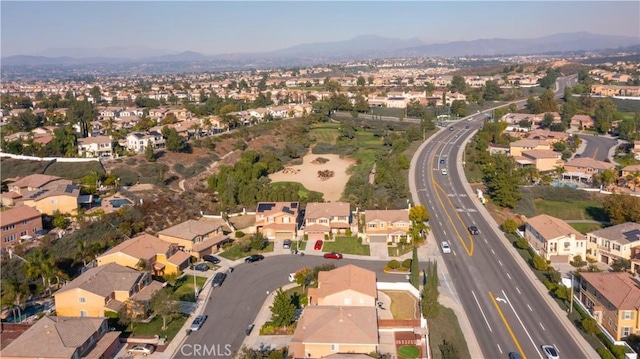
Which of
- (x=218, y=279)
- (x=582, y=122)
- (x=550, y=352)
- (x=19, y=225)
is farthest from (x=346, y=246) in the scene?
(x=582, y=122)

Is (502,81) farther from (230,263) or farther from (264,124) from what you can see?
(230,263)

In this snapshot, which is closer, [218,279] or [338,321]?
[338,321]

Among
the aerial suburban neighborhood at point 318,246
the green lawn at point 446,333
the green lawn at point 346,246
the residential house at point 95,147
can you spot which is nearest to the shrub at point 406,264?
the aerial suburban neighborhood at point 318,246

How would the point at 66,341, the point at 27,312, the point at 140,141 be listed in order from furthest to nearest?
the point at 140,141
the point at 27,312
the point at 66,341

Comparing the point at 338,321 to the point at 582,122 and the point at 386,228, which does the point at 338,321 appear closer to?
the point at 386,228

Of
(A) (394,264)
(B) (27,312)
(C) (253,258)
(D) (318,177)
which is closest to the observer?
(B) (27,312)

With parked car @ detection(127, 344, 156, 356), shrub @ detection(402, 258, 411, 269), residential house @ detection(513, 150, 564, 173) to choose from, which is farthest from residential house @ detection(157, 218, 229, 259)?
residential house @ detection(513, 150, 564, 173)

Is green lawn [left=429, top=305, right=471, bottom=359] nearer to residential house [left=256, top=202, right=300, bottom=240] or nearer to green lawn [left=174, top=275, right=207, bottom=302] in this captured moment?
green lawn [left=174, top=275, right=207, bottom=302]
